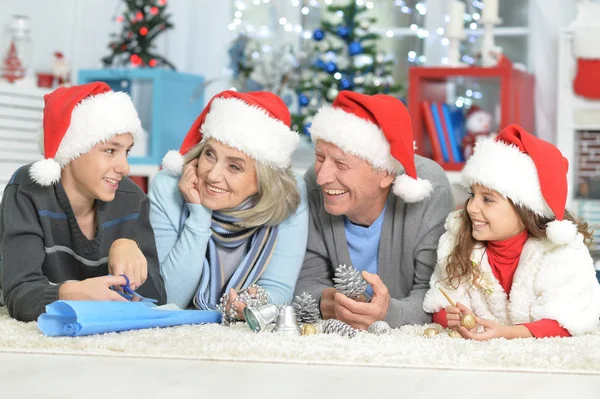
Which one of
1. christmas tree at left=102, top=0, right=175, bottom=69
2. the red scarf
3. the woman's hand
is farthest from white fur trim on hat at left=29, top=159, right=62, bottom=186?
christmas tree at left=102, top=0, right=175, bottom=69

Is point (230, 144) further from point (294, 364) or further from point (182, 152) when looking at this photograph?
point (294, 364)

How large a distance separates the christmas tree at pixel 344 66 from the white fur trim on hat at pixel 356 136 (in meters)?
1.82

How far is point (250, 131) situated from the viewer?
2336 millimetres

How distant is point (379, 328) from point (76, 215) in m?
0.82

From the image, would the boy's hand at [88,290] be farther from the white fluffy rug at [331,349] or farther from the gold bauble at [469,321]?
the gold bauble at [469,321]

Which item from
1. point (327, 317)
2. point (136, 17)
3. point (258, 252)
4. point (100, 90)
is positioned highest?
point (136, 17)

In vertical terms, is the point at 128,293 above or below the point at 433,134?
below

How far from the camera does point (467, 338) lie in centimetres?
201

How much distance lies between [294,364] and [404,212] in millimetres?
848

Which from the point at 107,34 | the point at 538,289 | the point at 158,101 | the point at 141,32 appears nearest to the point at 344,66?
the point at 158,101

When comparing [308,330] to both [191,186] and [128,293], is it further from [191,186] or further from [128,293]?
[191,186]

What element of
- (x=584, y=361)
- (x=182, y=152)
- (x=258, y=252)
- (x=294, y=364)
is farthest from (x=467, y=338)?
(x=182, y=152)

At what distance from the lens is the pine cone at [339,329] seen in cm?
201

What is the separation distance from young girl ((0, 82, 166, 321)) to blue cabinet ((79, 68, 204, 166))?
2096mm
